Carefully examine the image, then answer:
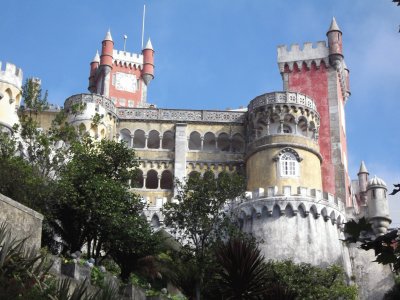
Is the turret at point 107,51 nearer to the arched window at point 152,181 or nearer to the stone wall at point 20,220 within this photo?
the arched window at point 152,181

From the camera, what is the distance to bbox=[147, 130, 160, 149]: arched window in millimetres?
54938

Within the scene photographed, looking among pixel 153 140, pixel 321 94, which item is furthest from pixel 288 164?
pixel 153 140

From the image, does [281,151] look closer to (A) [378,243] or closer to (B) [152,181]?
(B) [152,181]

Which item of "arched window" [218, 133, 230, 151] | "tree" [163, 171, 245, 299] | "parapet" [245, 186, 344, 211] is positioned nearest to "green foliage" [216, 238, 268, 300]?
"tree" [163, 171, 245, 299]

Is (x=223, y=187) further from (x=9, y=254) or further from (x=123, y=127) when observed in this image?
(x=123, y=127)

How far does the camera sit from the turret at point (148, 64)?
7519 cm

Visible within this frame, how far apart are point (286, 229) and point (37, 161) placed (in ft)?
58.9

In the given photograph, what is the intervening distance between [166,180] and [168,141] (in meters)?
3.47

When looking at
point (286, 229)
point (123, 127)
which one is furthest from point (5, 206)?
point (123, 127)

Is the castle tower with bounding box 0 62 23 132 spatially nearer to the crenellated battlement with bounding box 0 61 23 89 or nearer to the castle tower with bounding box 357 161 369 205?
the crenellated battlement with bounding box 0 61 23 89

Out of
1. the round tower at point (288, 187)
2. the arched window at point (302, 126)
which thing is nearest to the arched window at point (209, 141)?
the round tower at point (288, 187)

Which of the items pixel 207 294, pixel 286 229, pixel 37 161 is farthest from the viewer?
pixel 286 229

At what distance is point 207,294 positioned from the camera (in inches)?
1001

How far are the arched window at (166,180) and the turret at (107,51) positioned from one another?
22.3 metres
